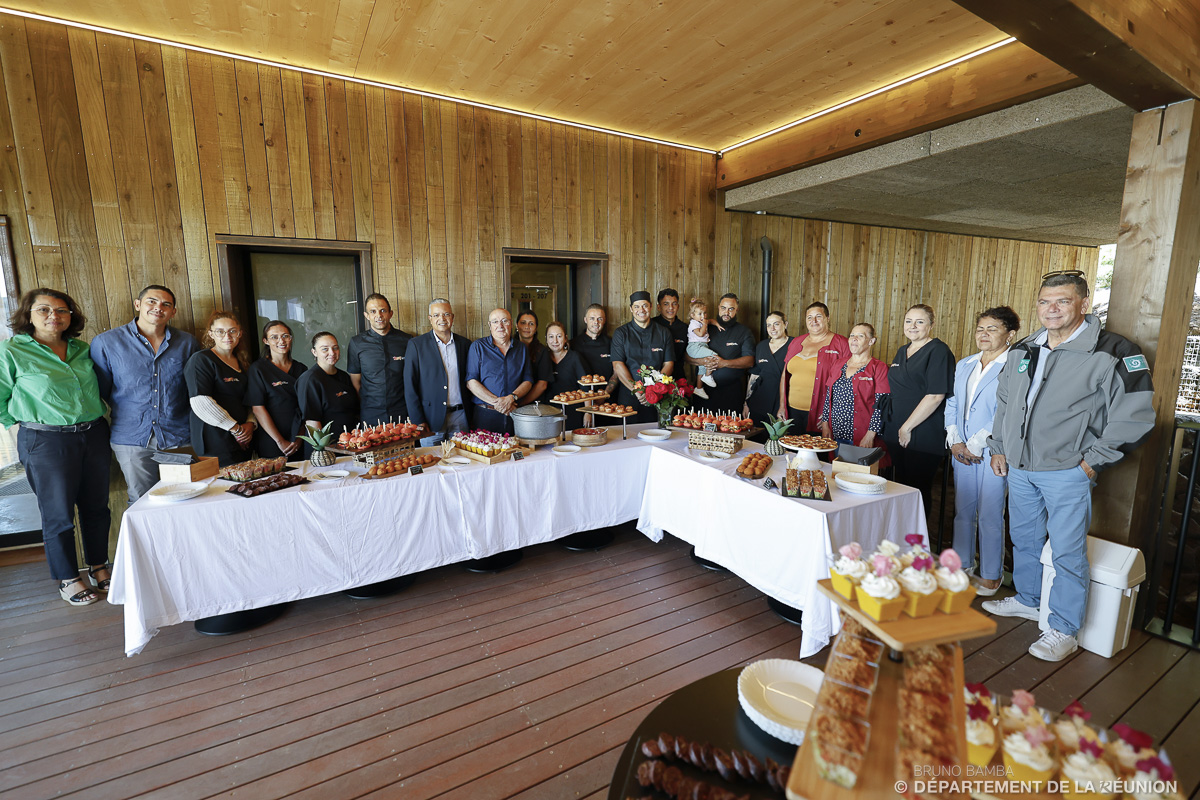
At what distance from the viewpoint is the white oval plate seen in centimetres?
301

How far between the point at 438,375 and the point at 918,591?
370 centimetres

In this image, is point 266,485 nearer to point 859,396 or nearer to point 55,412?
point 55,412

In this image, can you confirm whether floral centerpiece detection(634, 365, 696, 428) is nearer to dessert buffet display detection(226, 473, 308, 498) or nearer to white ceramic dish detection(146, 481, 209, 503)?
dessert buffet display detection(226, 473, 308, 498)

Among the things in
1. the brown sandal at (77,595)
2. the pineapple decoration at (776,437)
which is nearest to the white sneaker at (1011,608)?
the pineapple decoration at (776,437)

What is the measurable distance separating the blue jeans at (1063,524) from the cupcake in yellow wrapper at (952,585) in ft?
6.52

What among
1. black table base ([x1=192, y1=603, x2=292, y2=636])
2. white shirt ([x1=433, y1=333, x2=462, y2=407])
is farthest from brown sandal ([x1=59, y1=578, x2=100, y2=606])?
white shirt ([x1=433, y1=333, x2=462, y2=407])

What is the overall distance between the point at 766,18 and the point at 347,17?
259 centimetres

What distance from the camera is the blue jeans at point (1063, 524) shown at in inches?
104

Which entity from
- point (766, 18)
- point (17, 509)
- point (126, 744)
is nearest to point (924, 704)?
point (126, 744)

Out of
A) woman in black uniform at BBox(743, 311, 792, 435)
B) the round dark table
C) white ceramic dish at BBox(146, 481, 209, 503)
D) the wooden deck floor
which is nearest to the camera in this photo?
the round dark table

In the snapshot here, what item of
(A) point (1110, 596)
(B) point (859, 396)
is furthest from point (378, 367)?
(A) point (1110, 596)

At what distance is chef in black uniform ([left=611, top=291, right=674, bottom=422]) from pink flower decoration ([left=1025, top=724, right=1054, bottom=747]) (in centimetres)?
394

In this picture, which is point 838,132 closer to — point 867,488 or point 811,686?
point 867,488

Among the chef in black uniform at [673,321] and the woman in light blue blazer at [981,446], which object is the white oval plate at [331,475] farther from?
the woman in light blue blazer at [981,446]
